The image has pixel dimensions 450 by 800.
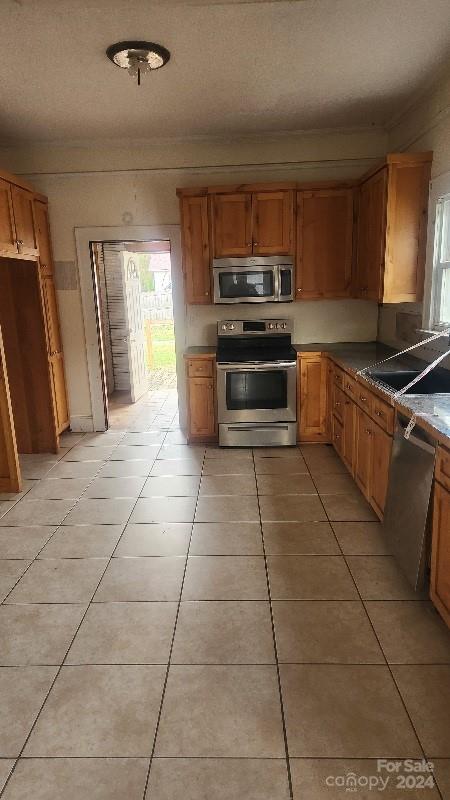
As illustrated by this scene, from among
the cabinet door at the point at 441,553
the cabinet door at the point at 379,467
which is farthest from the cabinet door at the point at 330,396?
the cabinet door at the point at 441,553

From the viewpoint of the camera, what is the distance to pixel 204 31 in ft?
8.21

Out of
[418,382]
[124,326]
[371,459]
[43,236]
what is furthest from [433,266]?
[124,326]

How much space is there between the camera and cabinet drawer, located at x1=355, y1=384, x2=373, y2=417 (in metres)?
2.98

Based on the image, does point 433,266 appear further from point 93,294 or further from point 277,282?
point 93,294

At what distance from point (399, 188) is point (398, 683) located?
3.07 meters

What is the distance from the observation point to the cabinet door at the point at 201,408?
442cm

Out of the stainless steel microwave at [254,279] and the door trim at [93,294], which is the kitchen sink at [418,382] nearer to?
the stainless steel microwave at [254,279]

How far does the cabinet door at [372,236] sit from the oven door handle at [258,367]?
0.86 meters

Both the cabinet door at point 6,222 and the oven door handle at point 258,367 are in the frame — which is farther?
the oven door handle at point 258,367

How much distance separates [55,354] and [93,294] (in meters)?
0.71

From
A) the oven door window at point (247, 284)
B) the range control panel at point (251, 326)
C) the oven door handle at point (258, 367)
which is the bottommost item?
the oven door handle at point (258, 367)

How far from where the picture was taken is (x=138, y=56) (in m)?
2.71

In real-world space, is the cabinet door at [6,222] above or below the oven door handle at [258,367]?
above

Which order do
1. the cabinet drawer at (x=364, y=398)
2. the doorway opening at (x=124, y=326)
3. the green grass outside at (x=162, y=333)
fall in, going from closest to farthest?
the cabinet drawer at (x=364, y=398) → the doorway opening at (x=124, y=326) → the green grass outside at (x=162, y=333)
